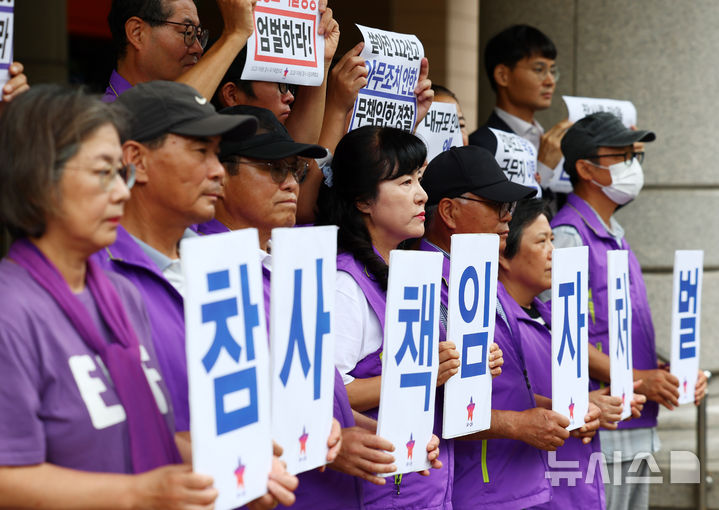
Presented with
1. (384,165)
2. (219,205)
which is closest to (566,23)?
(384,165)

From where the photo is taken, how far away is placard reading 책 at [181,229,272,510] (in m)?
2.10

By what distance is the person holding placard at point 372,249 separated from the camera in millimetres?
3270

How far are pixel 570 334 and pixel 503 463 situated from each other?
0.51 meters

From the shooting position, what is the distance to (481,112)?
744cm

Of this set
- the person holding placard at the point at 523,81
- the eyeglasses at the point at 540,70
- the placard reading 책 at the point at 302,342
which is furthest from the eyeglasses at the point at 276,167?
the eyeglasses at the point at 540,70

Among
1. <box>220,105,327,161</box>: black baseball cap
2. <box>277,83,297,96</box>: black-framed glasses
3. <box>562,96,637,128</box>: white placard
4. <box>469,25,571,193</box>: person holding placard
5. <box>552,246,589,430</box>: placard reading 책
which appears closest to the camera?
<box>220,105,327,161</box>: black baseball cap

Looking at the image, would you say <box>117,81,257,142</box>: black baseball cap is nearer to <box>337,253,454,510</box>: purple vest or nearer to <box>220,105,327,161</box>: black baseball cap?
<box>220,105,327,161</box>: black baseball cap

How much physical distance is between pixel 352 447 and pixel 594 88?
4615mm

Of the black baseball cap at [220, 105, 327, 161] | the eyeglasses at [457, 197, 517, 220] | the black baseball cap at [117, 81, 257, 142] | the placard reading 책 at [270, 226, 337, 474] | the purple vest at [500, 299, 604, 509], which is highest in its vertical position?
the black baseball cap at [117, 81, 257, 142]

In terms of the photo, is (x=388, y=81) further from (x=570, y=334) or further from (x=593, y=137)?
(x=593, y=137)

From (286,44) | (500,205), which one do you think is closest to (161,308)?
(286,44)

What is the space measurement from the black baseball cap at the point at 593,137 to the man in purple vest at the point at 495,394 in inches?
50.2

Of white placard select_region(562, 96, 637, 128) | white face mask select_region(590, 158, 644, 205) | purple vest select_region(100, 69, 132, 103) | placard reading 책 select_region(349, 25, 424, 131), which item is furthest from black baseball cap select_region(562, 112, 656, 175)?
purple vest select_region(100, 69, 132, 103)

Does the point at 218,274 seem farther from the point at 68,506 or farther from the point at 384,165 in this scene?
the point at 384,165
